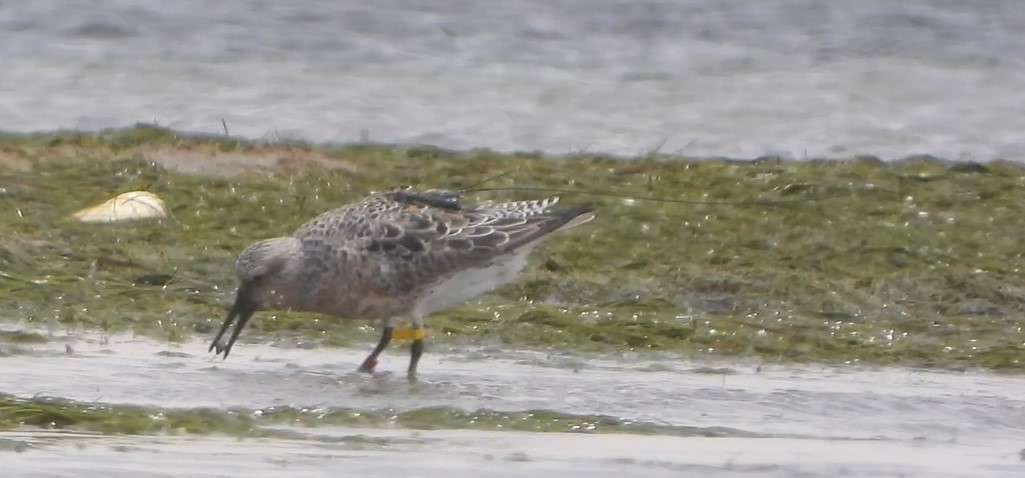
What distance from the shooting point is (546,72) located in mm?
18469

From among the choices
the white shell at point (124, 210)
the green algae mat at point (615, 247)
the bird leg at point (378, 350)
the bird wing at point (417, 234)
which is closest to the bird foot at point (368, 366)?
the bird leg at point (378, 350)

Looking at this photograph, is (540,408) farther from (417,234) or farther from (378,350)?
(417,234)

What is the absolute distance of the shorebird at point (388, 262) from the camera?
859 cm

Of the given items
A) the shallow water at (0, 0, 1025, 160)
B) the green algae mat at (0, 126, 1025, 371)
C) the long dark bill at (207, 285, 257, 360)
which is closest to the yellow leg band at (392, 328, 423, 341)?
the green algae mat at (0, 126, 1025, 371)

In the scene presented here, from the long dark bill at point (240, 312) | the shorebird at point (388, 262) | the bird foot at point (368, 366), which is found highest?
the shorebird at point (388, 262)

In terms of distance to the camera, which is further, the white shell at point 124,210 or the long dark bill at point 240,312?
the white shell at point 124,210

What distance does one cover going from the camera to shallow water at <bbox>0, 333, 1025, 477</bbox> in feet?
20.3

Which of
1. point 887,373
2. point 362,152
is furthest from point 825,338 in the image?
point 362,152

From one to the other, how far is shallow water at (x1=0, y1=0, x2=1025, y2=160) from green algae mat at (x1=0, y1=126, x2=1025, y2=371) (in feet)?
6.48

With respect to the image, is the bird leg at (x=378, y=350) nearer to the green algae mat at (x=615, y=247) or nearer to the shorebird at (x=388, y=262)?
the shorebird at (x=388, y=262)

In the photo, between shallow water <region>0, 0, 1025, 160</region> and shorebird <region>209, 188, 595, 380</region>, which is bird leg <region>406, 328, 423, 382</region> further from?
shallow water <region>0, 0, 1025, 160</region>

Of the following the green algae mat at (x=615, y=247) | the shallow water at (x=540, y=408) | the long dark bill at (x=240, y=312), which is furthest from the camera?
the green algae mat at (x=615, y=247)

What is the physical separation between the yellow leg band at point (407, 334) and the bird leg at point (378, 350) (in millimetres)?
51

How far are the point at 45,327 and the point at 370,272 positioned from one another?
130 cm
